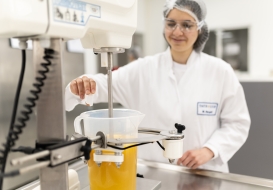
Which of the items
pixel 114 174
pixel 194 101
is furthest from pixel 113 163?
pixel 194 101

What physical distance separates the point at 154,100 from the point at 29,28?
85cm

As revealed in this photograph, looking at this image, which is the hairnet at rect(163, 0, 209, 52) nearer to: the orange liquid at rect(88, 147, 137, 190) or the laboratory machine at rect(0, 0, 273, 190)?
the laboratory machine at rect(0, 0, 273, 190)

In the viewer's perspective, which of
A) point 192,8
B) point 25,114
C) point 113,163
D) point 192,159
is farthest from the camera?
point 192,8

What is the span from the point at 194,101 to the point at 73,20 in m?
0.82

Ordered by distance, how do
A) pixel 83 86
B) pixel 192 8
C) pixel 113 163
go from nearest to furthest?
1. pixel 113 163
2. pixel 83 86
3. pixel 192 8

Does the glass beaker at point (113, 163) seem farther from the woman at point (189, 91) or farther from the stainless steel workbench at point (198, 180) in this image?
the woman at point (189, 91)

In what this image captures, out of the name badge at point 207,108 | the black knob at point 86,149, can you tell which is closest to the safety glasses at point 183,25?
the name badge at point 207,108

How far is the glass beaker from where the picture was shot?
63 cm

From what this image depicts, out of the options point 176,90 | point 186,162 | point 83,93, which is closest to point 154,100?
point 176,90

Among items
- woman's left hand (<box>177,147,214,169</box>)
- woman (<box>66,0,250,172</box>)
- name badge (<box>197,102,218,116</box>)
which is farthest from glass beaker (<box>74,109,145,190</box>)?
name badge (<box>197,102,218,116</box>)

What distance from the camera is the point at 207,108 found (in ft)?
3.86

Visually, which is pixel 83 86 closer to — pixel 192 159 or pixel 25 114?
pixel 25 114

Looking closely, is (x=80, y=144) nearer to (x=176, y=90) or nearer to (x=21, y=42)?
(x=21, y=42)

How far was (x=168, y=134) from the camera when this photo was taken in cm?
67
